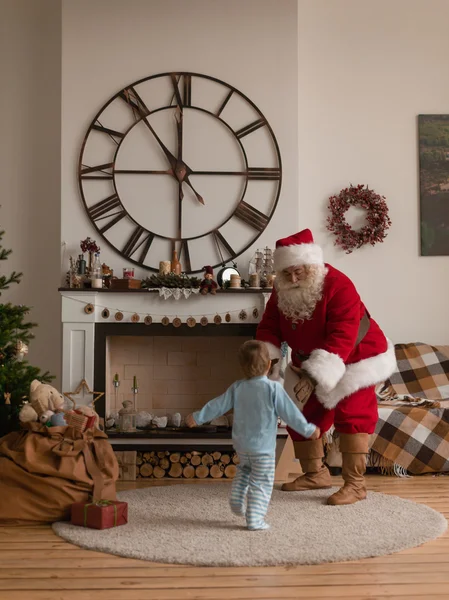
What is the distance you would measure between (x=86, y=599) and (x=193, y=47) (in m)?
3.86

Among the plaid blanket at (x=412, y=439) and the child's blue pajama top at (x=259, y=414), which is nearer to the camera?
the child's blue pajama top at (x=259, y=414)

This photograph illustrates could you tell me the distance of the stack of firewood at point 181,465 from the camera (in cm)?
477

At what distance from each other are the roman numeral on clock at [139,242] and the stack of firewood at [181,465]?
4.26ft

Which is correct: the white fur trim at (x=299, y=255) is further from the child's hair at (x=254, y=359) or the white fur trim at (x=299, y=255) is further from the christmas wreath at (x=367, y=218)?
the christmas wreath at (x=367, y=218)

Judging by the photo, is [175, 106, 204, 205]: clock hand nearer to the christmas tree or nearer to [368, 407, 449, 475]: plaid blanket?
the christmas tree

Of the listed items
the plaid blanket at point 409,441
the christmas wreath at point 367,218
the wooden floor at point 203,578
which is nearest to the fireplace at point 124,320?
the plaid blanket at point 409,441

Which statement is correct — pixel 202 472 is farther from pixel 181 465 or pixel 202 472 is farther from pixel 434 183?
pixel 434 183

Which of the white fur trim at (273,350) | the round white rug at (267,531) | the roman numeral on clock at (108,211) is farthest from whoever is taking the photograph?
the roman numeral on clock at (108,211)

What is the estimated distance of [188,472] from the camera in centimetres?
478

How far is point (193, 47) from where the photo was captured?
5.25 m

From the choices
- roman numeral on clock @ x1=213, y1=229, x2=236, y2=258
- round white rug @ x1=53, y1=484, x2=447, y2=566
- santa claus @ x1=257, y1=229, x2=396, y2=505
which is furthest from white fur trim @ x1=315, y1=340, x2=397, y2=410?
roman numeral on clock @ x1=213, y1=229, x2=236, y2=258

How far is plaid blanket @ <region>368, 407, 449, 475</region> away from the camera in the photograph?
4.70 metres

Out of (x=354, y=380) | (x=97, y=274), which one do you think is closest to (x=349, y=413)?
(x=354, y=380)

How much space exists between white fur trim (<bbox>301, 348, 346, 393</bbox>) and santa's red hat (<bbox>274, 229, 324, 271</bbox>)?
518 millimetres
